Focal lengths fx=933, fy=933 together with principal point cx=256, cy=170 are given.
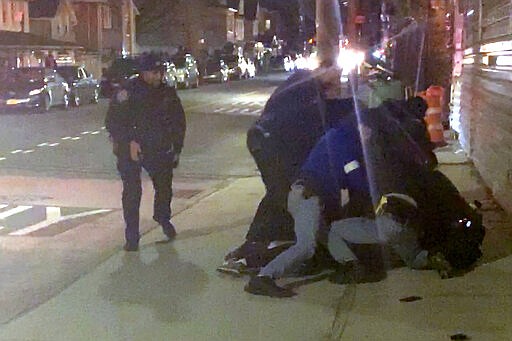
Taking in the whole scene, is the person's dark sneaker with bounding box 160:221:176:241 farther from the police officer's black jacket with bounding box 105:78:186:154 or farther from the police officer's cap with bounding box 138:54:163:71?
the police officer's cap with bounding box 138:54:163:71

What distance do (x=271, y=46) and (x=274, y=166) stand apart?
337 ft

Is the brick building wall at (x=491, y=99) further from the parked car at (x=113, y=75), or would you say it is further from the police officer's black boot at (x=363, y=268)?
the parked car at (x=113, y=75)

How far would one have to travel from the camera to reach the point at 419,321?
6.23 meters

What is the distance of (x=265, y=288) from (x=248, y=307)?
35 centimetres

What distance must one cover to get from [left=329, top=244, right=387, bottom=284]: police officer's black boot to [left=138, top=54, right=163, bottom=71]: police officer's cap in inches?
105

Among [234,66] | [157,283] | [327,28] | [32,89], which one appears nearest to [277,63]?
[234,66]

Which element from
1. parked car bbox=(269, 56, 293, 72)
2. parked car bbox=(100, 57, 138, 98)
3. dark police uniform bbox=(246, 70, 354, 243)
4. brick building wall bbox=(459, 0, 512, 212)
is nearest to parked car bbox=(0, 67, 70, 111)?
parked car bbox=(100, 57, 138, 98)

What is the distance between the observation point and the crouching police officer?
8680mm

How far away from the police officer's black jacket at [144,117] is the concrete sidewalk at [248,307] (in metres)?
1.07

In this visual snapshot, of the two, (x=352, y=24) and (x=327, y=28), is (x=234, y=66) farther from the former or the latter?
(x=327, y=28)

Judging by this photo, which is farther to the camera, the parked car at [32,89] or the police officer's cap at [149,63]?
the parked car at [32,89]

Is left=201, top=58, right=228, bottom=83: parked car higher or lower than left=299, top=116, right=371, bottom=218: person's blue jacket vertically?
lower

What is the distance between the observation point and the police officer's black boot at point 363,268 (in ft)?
24.0

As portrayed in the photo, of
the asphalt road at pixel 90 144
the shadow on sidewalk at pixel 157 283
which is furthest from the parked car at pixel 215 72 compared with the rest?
the shadow on sidewalk at pixel 157 283
